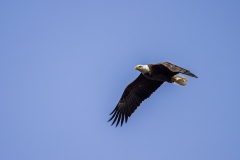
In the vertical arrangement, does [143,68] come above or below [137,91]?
above

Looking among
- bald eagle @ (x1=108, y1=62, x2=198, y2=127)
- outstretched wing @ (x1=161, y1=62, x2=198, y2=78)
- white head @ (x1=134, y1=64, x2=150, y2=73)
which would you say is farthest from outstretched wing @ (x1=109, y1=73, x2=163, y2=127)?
outstretched wing @ (x1=161, y1=62, x2=198, y2=78)

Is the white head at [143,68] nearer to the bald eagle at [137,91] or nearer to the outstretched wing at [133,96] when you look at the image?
the bald eagle at [137,91]

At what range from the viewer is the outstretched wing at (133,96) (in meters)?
13.6

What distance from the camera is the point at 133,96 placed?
45.5ft

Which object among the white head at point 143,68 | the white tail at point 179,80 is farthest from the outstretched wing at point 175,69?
the white tail at point 179,80

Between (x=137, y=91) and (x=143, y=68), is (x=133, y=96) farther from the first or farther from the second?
(x=143, y=68)

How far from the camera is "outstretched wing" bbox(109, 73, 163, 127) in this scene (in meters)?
13.6

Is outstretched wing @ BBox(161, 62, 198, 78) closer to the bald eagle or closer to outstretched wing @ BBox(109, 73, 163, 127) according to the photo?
the bald eagle

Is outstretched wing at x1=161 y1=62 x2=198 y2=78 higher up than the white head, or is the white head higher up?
the white head

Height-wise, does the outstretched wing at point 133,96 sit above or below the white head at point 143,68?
below

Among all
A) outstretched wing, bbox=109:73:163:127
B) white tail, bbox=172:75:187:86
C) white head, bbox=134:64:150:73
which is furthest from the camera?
outstretched wing, bbox=109:73:163:127

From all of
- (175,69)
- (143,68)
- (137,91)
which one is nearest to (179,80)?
(143,68)

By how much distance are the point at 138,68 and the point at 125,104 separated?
1680 mm

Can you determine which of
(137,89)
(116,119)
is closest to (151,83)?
(137,89)
